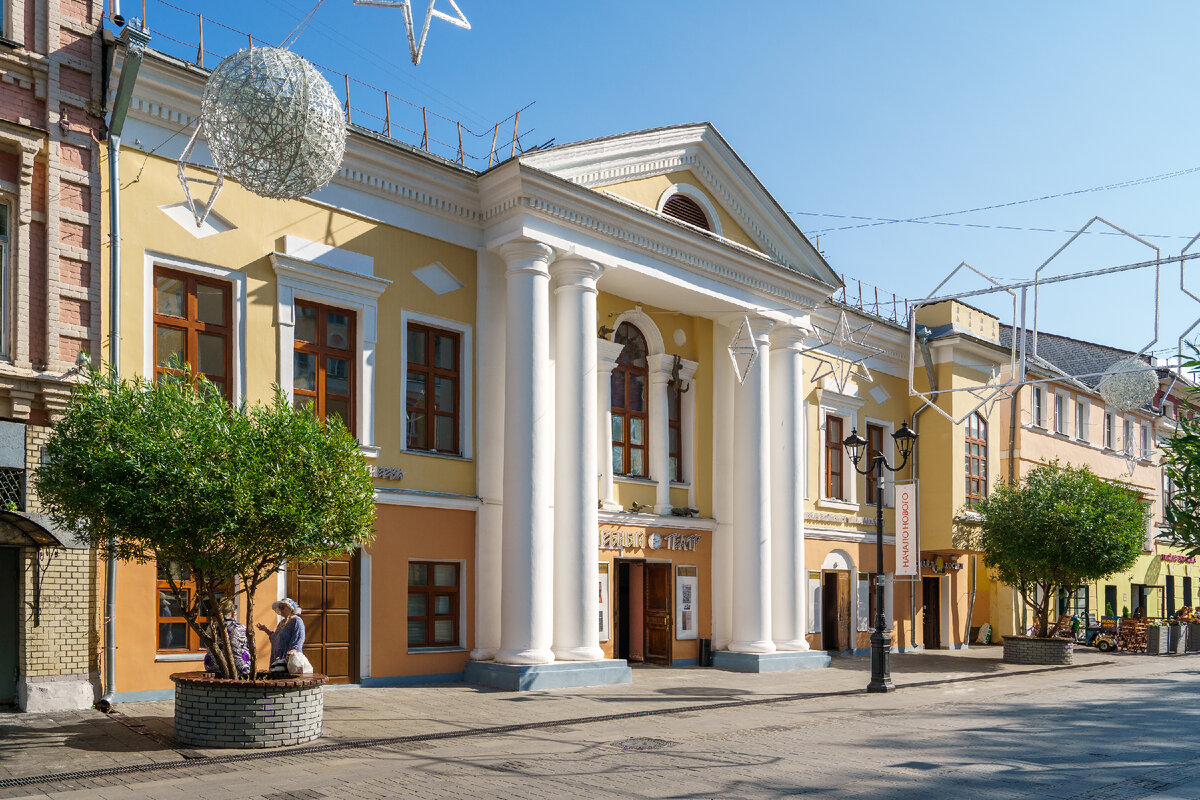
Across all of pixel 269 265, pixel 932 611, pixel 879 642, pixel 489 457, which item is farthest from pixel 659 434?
pixel 932 611

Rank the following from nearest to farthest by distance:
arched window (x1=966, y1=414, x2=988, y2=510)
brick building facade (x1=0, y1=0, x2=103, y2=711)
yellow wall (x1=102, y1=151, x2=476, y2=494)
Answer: brick building facade (x1=0, y1=0, x2=103, y2=711)
yellow wall (x1=102, y1=151, x2=476, y2=494)
arched window (x1=966, y1=414, x2=988, y2=510)

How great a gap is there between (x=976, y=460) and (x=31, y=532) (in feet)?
81.7

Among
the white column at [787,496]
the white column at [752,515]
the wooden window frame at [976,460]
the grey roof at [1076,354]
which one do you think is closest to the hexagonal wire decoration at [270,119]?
the white column at [752,515]

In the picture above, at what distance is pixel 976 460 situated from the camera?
3098 centimetres

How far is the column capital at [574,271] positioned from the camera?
19.0 meters

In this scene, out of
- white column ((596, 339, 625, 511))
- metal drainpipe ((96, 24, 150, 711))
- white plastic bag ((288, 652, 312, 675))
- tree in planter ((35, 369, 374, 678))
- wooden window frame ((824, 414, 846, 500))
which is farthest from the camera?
wooden window frame ((824, 414, 846, 500))

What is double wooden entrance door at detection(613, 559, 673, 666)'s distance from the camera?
22.2m

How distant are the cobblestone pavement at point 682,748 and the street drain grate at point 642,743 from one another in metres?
0.03

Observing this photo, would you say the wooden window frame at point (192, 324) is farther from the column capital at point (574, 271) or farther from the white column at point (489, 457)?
the column capital at point (574, 271)

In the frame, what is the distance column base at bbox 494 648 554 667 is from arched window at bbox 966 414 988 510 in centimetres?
1643

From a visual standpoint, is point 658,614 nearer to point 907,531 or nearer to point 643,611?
point 643,611

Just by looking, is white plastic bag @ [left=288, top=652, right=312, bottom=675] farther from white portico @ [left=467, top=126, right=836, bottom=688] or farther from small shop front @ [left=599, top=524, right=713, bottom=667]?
small shop front @ [left=599, top=524, right=713, bottom=667]

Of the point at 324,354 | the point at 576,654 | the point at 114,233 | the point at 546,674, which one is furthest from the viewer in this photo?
the point at 576,654

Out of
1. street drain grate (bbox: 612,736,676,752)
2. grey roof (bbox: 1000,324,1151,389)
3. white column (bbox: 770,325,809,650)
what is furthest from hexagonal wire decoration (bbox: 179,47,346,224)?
grey roof (bbox: 1000,324,1151,389)
